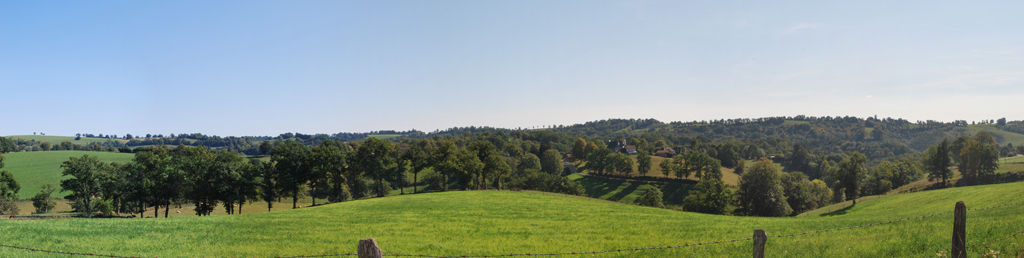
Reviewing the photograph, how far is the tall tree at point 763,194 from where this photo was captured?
6675cm

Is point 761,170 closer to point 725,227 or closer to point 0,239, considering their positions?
point 725,227

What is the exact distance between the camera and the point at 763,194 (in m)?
67.0

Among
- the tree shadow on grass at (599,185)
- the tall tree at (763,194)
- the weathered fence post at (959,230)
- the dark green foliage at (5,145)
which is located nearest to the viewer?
the weathered fence post at (959,230)

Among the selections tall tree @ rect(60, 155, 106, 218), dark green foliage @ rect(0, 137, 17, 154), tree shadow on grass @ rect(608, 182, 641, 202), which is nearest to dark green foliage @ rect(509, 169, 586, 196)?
tree shadow on grass @ rect(608, 182, 641, 202)

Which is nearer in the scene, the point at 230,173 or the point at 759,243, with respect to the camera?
the point at 759,243

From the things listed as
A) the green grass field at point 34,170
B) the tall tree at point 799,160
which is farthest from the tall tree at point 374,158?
the tall tree at point 799,160

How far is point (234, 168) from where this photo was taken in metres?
50.8

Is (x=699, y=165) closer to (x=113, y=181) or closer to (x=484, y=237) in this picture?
(x=484, y=237)

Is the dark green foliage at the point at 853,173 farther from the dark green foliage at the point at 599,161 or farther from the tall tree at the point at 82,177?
the tall tree at the point at 82,177

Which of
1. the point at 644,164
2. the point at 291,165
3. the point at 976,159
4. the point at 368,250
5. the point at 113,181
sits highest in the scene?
the point at 368,250

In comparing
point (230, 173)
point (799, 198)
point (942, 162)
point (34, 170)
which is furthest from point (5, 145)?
point (942, 162)

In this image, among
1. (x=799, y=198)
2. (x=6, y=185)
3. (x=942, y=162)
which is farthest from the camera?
(x=799, y=198)

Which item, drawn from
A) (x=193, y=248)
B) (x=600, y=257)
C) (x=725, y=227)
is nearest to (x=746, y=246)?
(x=600, y=257)

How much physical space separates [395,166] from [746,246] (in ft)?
201
